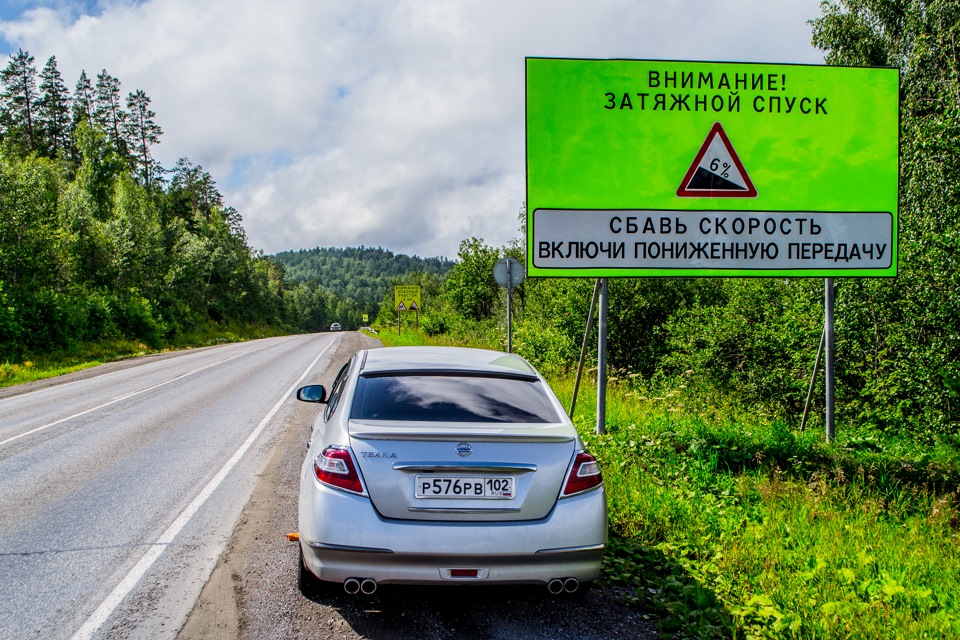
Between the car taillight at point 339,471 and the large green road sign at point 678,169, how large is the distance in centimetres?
438

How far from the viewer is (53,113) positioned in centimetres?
6369

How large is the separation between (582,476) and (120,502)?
4.67 metres

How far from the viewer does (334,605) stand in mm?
3623

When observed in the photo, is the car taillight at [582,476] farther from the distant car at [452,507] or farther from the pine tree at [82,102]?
the pine tree at [82,102]

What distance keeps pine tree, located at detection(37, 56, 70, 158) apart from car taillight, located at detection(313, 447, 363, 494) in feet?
241

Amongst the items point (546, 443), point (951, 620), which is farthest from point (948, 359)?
point (546, 443)

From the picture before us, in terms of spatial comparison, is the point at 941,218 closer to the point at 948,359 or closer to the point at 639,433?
the point at 948,359

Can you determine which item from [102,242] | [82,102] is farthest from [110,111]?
[102,242]

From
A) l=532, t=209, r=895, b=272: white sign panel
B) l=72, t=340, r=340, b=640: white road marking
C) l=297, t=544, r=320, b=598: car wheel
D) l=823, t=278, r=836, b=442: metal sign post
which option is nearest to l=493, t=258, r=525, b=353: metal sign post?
l=532, t=209, r=895, b=272: white sign panel

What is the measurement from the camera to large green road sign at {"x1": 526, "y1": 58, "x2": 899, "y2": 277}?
7.33 metres

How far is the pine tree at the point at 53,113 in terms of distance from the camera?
62.7 m

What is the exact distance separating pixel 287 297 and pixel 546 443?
380 ft

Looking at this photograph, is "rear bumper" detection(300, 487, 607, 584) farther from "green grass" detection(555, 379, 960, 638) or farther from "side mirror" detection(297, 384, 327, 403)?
"side mirror" detection(297, 384, 327, 403)

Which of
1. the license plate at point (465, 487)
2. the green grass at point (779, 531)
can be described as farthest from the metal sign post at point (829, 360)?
the license plate at point (465, 487)
